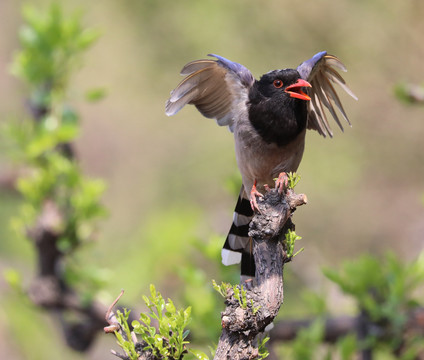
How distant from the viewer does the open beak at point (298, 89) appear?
289 centimetres

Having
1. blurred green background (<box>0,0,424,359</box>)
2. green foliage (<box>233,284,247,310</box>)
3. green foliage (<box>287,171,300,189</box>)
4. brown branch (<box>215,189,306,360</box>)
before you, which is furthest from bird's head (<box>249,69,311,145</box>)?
blurred green background (<box>0,0,424,359</box>)

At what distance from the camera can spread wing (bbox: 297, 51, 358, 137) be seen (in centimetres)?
309

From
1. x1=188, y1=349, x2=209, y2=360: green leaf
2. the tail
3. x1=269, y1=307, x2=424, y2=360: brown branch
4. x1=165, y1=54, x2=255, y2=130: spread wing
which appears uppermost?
x1=165, y1=54, x2=255, y2=130: spread wing

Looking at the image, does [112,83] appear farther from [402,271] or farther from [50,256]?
[402,271]

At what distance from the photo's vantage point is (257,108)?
10.3 ft

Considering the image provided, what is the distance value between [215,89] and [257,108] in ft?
1.00

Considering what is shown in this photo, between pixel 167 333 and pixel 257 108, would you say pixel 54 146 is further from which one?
pixel 167 333

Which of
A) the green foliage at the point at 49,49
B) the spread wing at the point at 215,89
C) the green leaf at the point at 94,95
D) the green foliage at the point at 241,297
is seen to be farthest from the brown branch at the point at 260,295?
the green foliage at the point at 49,49

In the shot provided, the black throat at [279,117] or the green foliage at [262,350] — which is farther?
the black throat at [279,117]

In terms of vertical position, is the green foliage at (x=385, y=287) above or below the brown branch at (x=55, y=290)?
below

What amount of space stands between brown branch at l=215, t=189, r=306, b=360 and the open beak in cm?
84

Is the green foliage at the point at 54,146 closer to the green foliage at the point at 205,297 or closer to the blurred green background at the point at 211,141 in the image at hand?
the green foliage at the point at 205,297

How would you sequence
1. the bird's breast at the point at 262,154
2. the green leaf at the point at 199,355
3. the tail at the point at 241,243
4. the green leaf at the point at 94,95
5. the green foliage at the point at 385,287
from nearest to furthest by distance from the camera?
the green leaf at the point at 199,355
the bird's breast at the point at 262,154
the tail at the point at 241,243
the green foliage at the point at 385,287
the green leaf at the point at 94,95

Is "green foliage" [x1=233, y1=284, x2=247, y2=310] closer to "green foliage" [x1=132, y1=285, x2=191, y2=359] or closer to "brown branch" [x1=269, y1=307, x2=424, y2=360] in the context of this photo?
"green foliage" [x1=132, y1=285, x2=191, y2=359]
